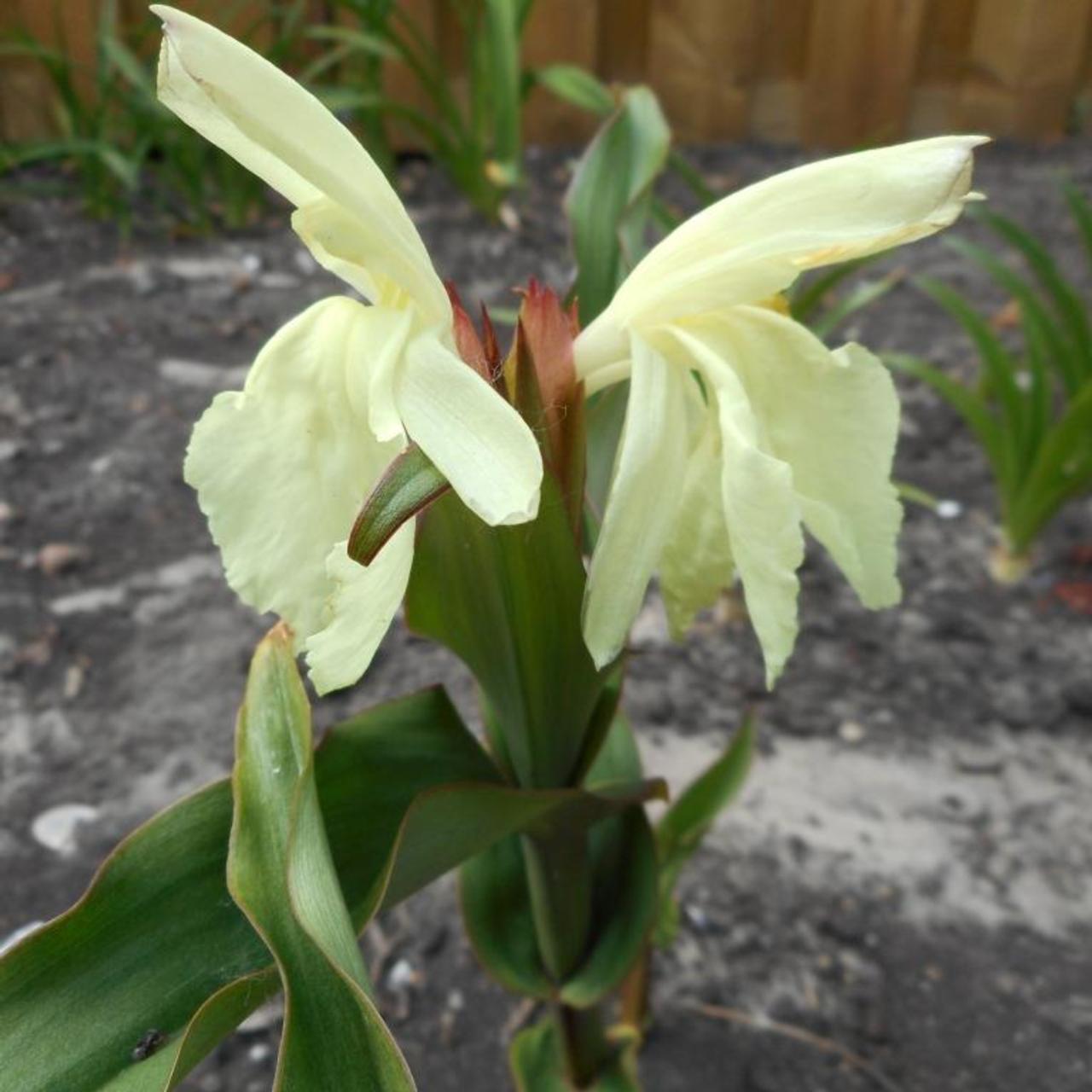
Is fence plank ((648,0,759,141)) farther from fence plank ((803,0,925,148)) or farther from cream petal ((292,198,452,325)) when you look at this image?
cream petal ((292,198,452,325))

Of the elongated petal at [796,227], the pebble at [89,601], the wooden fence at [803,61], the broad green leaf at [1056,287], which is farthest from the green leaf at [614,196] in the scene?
the wooden fence at [803,61]

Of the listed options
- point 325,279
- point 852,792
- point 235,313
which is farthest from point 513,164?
point 852,792

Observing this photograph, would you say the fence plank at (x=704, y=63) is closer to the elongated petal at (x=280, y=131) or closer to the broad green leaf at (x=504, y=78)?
the broad green leaf at (x=504, y=78)

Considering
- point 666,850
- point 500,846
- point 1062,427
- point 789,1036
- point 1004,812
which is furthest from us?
point 1062,427

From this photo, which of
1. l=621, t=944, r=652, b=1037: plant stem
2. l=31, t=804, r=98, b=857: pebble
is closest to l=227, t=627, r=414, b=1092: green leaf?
l=621, t=944, r=652, b=1037: plant stem

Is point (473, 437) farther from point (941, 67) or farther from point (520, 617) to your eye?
point (941, 67)

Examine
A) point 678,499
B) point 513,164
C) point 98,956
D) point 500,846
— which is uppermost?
point 678,499

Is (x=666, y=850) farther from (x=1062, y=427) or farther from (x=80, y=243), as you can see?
(x=80, y=243)
